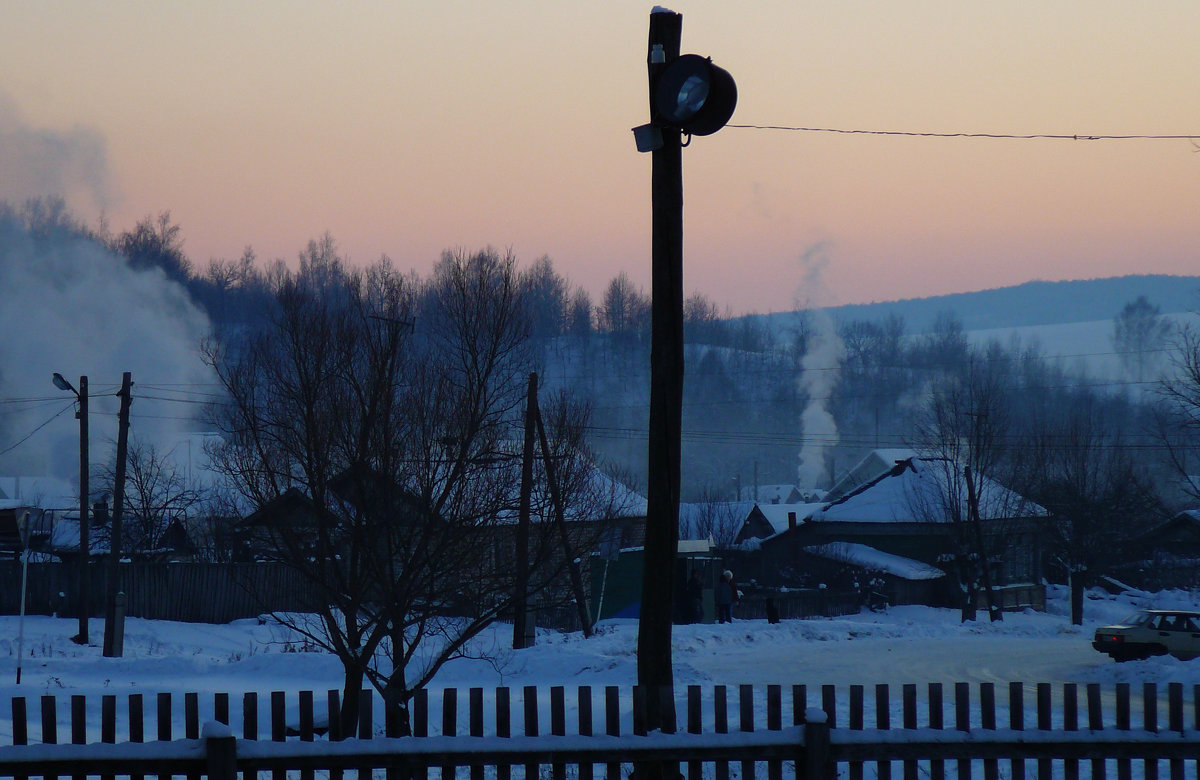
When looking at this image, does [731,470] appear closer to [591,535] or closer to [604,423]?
[604,423]

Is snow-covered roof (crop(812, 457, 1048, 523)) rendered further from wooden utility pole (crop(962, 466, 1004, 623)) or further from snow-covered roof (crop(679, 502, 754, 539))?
snow-covered roof (crop(679, 502, 754, 539))

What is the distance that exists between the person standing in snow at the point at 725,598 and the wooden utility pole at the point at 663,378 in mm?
26091

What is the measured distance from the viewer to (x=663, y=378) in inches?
302

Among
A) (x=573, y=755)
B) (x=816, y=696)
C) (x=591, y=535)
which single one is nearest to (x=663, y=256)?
(x=573, y=755)

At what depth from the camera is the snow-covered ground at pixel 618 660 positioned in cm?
1891

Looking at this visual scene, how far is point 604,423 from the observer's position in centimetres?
12650

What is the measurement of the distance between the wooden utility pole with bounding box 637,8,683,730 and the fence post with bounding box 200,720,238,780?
2791 millimetres

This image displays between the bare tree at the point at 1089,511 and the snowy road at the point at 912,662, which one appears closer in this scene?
the snowy road at the point at 912,662

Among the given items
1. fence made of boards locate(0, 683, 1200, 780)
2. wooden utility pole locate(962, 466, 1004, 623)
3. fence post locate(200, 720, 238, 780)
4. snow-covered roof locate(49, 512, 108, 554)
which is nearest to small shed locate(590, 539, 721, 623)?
wooden utility pole locate(962, 466, 1004, 623)

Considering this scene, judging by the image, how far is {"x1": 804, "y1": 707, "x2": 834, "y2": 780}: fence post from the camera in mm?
5918

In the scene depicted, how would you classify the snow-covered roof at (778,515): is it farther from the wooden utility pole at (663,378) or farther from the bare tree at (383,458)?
the wooden utility pole at (663,378)

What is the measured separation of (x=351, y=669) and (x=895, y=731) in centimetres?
633

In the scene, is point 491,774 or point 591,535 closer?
point 491,774

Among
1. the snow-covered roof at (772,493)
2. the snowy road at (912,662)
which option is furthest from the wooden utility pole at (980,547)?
the snow-covered roof at (772,493)
